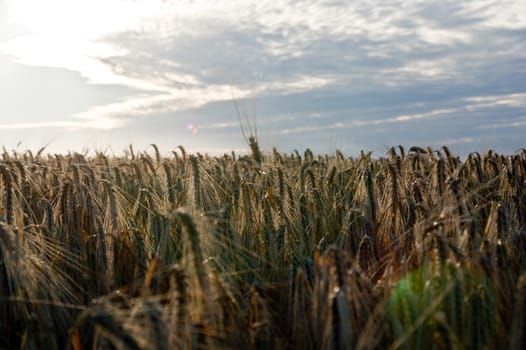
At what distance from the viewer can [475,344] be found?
1.55 metres

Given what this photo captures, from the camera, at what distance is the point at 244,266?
2869mm

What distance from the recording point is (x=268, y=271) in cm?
285

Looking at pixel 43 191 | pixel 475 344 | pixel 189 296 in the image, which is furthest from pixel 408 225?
pixel 43 191

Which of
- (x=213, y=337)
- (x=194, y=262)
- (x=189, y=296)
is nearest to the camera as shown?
(x=194, y=262)

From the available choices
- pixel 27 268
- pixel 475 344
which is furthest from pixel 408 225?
pixel 27 268

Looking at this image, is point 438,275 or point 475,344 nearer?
point 475,344

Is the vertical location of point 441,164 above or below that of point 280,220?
above

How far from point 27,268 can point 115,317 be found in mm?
1071

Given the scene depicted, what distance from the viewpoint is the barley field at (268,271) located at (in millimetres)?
1521

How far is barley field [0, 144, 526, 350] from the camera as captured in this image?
1.52 meters

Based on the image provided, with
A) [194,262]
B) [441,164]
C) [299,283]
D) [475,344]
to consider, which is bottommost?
[475,344]

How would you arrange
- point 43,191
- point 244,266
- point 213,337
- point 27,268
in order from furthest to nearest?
point 43,191 → point 244,266 → point 27,268 → point 213,337

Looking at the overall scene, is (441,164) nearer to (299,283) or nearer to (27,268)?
(299,283)

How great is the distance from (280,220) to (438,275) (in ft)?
4.78
